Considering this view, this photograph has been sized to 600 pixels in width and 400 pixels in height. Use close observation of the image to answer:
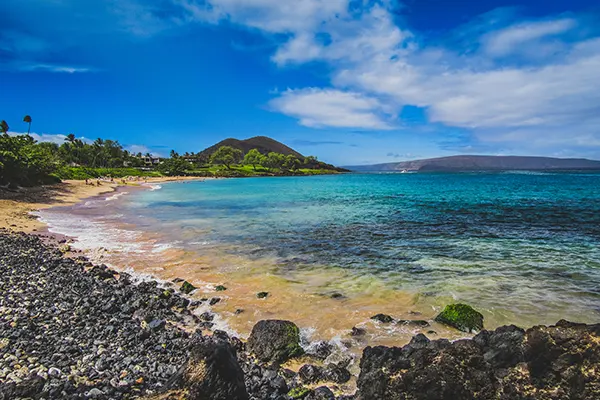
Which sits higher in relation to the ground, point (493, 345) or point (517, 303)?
point (493, 345)

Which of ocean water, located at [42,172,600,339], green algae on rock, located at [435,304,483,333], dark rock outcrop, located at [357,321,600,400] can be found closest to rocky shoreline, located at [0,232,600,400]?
dark rock outcrop, located at [357,321,600,400]

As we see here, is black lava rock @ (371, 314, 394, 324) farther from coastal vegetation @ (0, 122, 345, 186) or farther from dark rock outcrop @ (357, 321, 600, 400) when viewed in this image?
coastal vegetation @ (0, 122, 345, 186)

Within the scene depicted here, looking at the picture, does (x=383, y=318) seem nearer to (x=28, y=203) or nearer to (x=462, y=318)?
(x=462, y=318)

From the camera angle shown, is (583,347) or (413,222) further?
(413,222)

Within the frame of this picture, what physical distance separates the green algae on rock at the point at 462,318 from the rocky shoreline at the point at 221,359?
370cm

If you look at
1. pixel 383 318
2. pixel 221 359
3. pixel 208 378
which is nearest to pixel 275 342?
pixel 221 359

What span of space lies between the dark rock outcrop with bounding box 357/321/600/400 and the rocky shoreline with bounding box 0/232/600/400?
0.01 meters

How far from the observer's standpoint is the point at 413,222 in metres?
28.9

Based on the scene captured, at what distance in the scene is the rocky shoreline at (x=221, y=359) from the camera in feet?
16.1

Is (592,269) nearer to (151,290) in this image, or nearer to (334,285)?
(334,285)

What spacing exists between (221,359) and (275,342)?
2.92 m

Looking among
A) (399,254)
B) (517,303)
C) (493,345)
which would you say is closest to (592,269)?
(517,303)

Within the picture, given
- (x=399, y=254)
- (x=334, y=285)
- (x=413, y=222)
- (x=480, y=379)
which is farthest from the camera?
(x=413, y=222)

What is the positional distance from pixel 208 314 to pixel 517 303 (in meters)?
10.6
